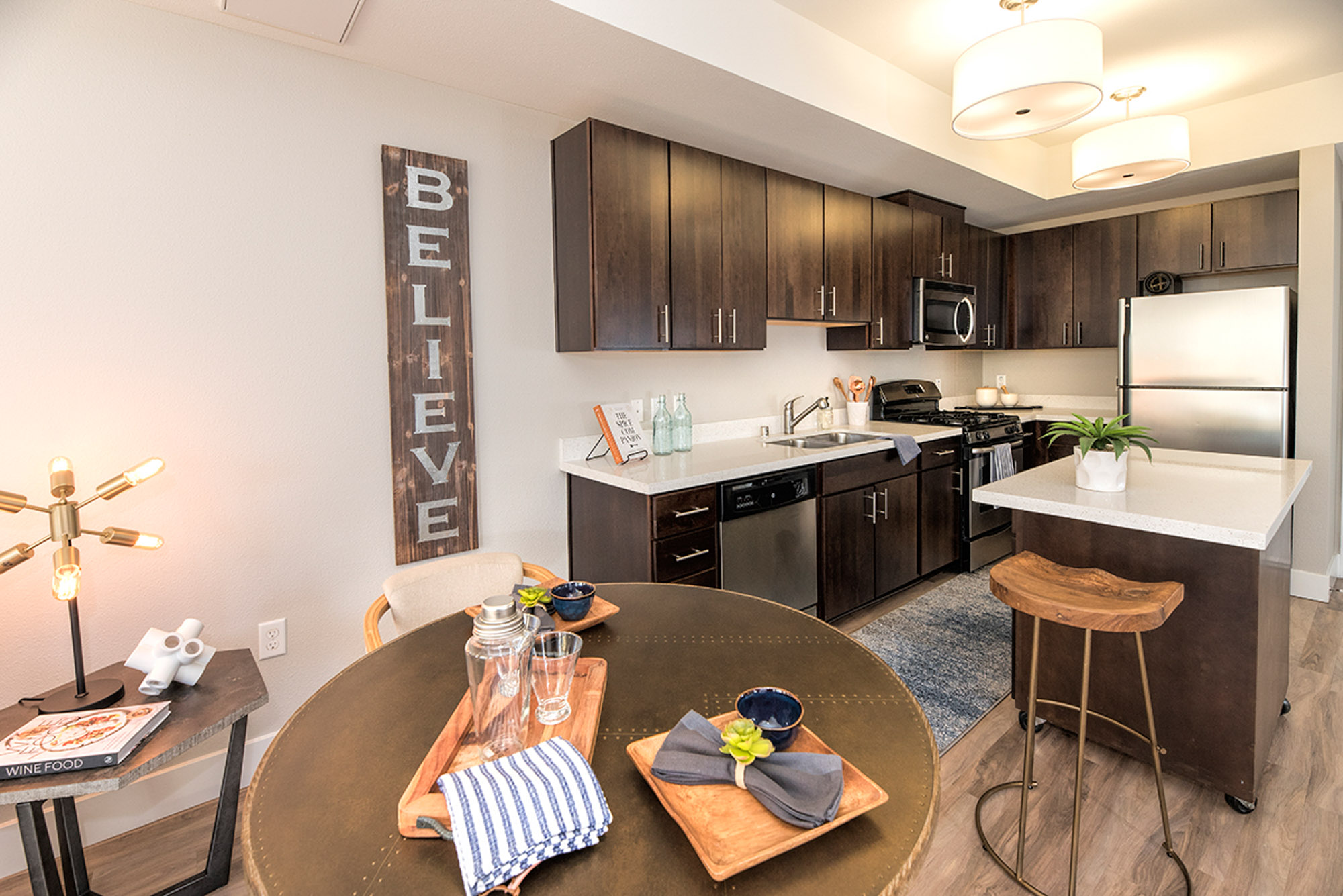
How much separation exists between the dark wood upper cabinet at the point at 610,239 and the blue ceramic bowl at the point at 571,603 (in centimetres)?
129

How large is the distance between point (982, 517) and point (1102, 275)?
6.49 ft

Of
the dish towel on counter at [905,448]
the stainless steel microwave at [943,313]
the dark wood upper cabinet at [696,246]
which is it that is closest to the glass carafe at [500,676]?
the dark wood upper cabinet at [696,246]

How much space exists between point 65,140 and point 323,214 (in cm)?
63

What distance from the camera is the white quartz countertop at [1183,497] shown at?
1.67 m

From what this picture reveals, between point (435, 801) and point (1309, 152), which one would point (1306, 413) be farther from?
point (435, 801)

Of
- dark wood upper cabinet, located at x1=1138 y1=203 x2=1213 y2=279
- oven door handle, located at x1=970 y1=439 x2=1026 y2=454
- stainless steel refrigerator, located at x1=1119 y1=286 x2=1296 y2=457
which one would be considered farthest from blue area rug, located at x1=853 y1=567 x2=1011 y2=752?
dark wood upper cabinet, located at x1=1138 y1=203 x2=1213 y2=279

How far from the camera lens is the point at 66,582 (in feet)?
→ 4.81

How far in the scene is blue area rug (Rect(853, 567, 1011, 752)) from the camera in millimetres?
2457

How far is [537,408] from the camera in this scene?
8.91 ft

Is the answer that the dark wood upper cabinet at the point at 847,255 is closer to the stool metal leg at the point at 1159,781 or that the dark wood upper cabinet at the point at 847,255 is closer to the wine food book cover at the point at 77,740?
the stool metal leg at the point at 1159,781

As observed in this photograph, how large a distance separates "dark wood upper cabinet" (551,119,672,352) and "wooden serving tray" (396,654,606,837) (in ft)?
5.40

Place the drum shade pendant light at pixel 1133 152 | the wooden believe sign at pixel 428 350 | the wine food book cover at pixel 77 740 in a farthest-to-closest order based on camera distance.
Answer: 1. the drum shade pendant light at pixel 1133 152
2. the wooden believe sign at pixel 428 350
3. the wine food book cover at pixel 77 740

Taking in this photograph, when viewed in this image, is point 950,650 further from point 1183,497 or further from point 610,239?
point 610,239

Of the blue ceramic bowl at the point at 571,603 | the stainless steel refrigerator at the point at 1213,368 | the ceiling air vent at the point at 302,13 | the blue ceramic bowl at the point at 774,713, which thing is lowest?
the blue ceramic bowl at the point at 774,713
